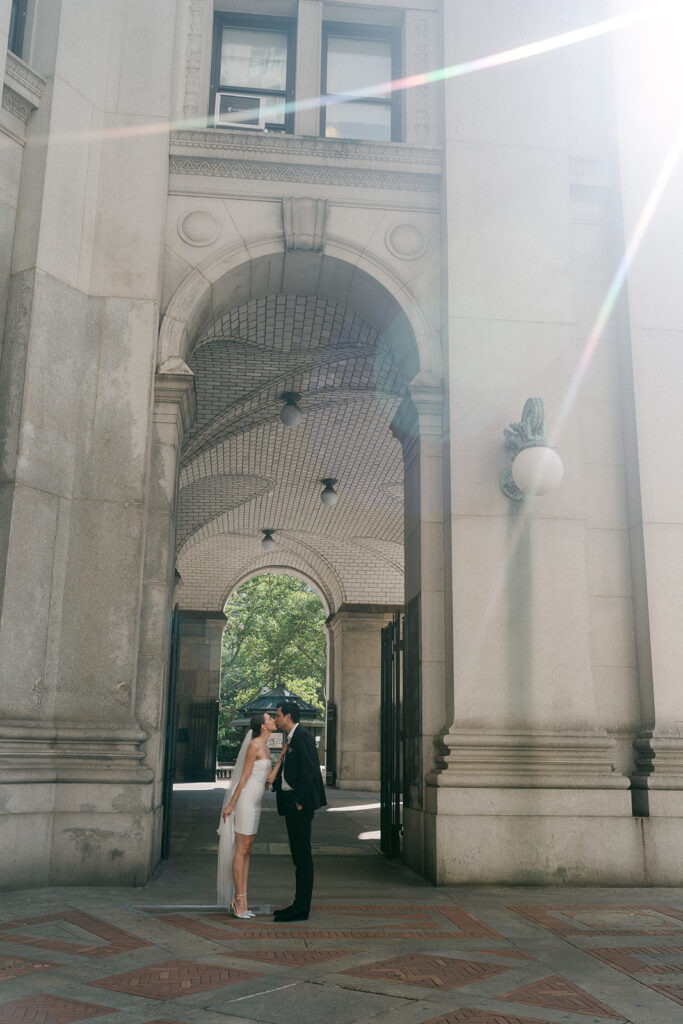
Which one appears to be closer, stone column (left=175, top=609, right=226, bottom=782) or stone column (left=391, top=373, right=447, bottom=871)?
stone column (left=391, top=373, right=447, bottom=871)

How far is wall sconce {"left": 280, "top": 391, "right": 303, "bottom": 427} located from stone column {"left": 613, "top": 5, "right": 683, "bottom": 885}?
6.86 m

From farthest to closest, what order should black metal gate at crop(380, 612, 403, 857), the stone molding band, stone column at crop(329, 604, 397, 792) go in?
stone column at crop(329, 604, 397, 792) → black metal gate at crop(380, 612, 403, 857) → the stone molding band

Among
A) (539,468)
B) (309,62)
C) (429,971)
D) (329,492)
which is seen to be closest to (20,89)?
(309,62)

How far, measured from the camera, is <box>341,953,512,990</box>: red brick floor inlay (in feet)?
17.9

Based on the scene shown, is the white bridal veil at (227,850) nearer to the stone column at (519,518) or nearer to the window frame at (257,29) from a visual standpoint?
the stone column at (519,518)

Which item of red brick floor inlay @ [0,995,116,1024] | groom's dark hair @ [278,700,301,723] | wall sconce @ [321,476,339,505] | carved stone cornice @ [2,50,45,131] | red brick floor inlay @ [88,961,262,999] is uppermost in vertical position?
carved stone cornice @ [2,50,45,131]

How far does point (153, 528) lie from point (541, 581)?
418 cm

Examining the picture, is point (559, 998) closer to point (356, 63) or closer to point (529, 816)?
point (529, 816)

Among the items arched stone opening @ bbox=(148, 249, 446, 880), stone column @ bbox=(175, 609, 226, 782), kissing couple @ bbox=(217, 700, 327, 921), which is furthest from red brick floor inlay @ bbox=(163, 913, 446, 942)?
stone column @ bbox=(175, 609, 226, 782)

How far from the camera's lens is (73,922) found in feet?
22.7

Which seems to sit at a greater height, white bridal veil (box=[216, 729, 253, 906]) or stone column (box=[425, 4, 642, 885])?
stone column (box=[425, 4, 642, 885])

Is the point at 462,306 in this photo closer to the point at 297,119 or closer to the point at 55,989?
the point at 297,119

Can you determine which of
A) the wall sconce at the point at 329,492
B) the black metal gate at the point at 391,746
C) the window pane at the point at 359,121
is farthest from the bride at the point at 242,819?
the wall sconce at the point at 329,492

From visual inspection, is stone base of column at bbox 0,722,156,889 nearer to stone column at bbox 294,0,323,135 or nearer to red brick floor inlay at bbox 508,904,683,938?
red brick floor inlay at bbox 508,904,683,938
